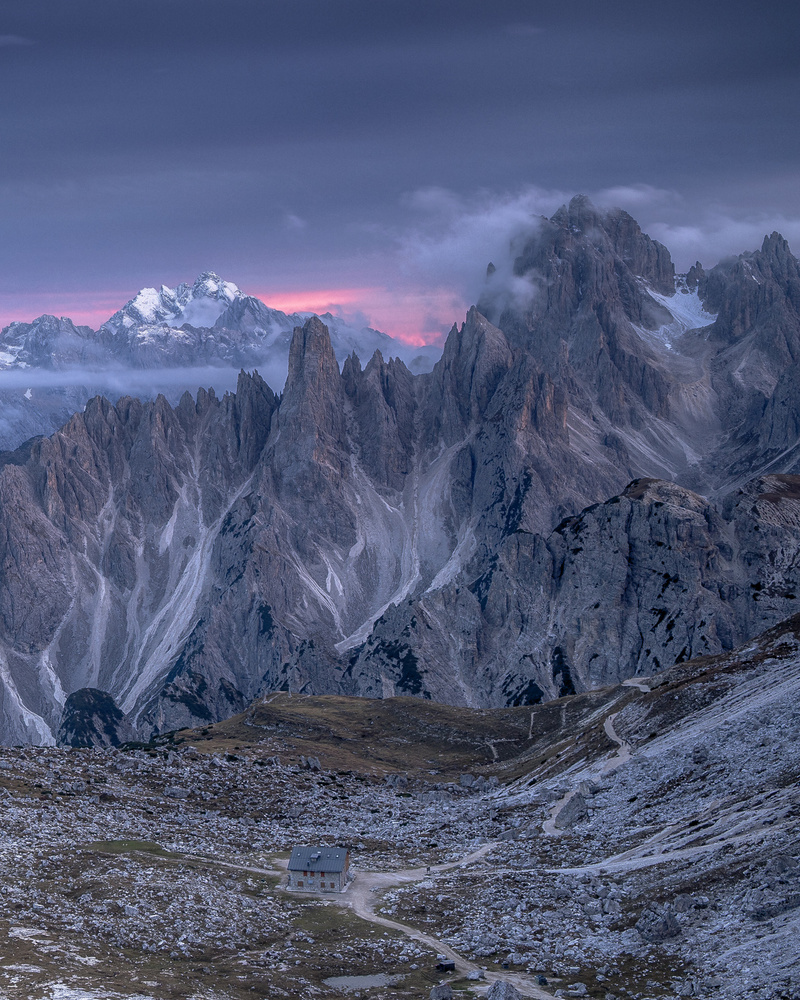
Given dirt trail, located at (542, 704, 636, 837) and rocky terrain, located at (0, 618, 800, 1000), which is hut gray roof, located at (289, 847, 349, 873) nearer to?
rocky terrain, located at (0, 618, 800, 1000)

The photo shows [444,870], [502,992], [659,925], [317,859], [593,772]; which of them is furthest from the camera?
[593,772]

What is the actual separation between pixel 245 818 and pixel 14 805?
1090 inches

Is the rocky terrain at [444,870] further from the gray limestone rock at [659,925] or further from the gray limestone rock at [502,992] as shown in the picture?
the gray limestone rock at [502,992]

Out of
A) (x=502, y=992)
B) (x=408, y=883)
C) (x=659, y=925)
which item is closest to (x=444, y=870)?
(x=408, y=883)

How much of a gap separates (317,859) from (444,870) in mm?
14971

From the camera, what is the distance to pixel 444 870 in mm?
102000

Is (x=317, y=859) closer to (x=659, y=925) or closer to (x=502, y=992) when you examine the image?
(x=659, y=925)

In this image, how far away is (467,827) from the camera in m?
126

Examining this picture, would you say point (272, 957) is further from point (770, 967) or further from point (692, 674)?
point (692, 674)

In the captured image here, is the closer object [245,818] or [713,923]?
[713,923]

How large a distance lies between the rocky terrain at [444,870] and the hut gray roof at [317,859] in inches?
107

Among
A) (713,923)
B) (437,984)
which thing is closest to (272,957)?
(437,984)

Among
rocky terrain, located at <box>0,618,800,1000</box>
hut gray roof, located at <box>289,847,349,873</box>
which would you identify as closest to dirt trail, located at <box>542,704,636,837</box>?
rocky terrain, located at <box>0,618,800,1000</box>

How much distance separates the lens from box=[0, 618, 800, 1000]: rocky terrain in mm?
64188
